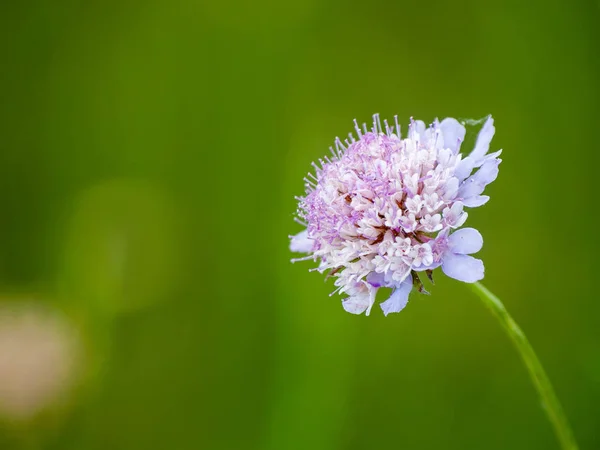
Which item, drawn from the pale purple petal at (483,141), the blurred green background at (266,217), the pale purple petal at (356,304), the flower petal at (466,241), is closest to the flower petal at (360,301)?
the pale purple petal at (356,304)

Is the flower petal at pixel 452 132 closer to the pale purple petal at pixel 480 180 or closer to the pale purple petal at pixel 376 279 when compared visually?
the pale purple petal at pixel 480 180

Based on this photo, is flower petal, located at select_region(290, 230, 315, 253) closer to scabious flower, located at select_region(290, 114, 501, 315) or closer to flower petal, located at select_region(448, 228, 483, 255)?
scabious flower, located at select_region(290, 114, 501, 315)

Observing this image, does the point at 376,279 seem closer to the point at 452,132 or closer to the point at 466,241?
the point at 466,241

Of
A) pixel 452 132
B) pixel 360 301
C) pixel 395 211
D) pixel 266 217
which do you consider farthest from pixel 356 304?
pixel 266 217

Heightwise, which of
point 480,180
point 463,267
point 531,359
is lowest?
point 531,359
